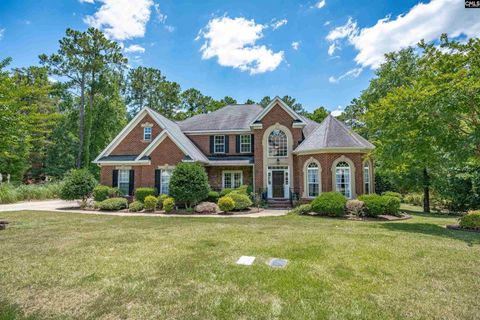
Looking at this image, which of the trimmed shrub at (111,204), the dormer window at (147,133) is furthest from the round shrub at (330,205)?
the dormer window at (147,133)

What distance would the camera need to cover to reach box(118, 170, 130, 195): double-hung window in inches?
797

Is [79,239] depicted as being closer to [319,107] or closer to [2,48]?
[2,48]

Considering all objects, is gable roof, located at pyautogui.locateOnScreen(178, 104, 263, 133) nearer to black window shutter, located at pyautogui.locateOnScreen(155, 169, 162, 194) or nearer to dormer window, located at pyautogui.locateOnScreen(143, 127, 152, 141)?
dormer window, located at pyautogui.locateOnScreen(143, 127, 152, 141)

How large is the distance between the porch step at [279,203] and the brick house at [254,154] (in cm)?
60

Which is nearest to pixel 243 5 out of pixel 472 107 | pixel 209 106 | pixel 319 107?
pixel 472 107

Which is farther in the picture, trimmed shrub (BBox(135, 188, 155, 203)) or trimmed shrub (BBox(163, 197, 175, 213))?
trimmed shrub (BBox(135, 188, 155, 203))

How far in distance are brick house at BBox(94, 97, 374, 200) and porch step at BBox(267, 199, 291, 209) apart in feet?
1.97

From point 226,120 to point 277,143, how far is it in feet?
20.0

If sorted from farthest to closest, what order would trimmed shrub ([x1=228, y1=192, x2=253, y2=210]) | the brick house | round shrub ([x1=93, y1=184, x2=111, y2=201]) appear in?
round shrub ([x1=93, y1=184, x2=111, y2=201]), the brick house, trimmed shrub ([x1=228, y1=192, x2=253, y2=210])

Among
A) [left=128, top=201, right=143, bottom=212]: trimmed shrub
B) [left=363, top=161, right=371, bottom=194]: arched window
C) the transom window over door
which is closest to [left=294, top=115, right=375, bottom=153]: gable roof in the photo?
[left=363, top=161, right=371, bottom=194]: arched window

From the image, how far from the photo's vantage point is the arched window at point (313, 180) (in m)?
17.7

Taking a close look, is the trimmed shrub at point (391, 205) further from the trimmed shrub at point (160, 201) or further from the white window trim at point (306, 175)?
the trimmed shrub at point (160, 201)

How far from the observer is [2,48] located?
12.6 m

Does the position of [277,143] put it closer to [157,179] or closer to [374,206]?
[374,206]
